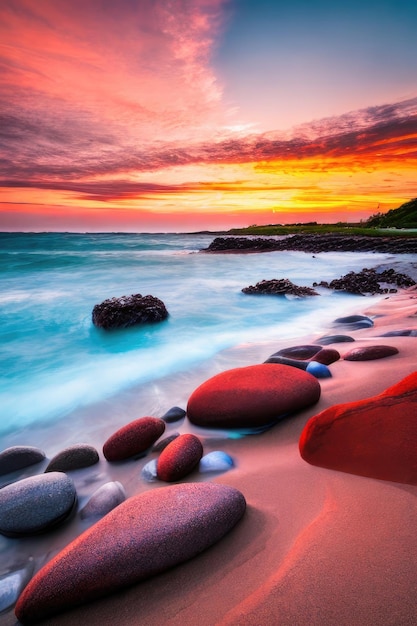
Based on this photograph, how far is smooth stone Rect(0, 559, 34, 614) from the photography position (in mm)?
1502

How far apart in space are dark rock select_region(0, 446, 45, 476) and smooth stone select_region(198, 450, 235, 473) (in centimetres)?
144

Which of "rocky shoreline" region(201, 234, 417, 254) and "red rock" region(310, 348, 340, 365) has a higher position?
"rocky shoreline" region(201, 234, 417, 254)

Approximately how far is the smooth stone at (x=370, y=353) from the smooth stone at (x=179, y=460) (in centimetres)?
200

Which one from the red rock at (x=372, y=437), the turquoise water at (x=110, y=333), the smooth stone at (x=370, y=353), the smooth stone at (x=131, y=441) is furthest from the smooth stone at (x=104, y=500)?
the smooth stone at (x=370, y=353)

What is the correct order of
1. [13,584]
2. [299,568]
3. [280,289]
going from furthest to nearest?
[280,289]
[13,584]
[299,568]

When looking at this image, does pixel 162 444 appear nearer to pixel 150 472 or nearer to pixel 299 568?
pixel 150 472

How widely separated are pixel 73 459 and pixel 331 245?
2262cm

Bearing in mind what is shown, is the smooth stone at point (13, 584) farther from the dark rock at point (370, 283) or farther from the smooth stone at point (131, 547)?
the dark rock at point (370, 283)

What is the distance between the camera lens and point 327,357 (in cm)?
365

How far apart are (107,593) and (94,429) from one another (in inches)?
85.4

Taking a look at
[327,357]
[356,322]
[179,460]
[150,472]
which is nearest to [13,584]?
[150,472]

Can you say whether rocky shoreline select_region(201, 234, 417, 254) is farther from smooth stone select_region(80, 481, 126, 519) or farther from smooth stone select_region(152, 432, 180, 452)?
smooth stone select_region(80, 481, 126, 519)

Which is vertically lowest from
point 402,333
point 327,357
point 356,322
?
point 356,322

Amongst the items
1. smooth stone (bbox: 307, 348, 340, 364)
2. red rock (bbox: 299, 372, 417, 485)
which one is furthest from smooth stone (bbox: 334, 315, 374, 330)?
red rock (bbox: 299, 372, 417, 485)
